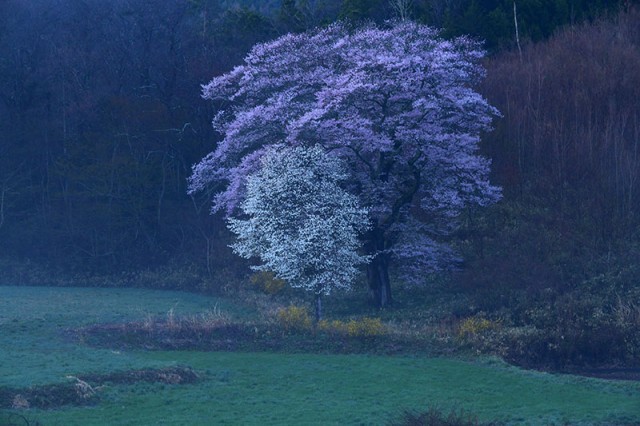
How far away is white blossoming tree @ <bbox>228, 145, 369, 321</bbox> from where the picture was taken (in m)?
26.6

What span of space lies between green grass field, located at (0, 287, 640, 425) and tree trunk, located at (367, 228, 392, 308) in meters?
8.32

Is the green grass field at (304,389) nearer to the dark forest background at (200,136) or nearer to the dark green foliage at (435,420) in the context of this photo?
the dark green foliage at (435,420)

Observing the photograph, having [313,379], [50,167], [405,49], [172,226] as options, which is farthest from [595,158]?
[50,167]

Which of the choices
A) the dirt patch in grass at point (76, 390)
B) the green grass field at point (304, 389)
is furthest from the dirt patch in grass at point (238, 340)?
the dirt patch in grass at point (76, 390)

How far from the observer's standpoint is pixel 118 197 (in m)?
44.8

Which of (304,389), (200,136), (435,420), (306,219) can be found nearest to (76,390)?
(304,389)

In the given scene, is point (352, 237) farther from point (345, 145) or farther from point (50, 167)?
point (50, 167)

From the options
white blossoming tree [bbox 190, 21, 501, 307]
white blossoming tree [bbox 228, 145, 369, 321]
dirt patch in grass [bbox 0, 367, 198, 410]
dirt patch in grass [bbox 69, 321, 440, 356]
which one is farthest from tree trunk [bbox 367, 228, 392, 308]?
dirt patch in grass [bbox 0, 367, 198, 410]

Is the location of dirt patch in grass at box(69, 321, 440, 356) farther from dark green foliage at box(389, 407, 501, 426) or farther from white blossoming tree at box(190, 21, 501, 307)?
dark green foliage at box(389, 407, 501, 426)

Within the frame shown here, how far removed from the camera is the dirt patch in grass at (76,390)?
16203 millimetres

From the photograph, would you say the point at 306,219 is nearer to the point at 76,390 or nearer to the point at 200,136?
the point at 76,390

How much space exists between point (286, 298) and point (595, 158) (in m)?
13.1

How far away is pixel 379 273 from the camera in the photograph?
101 feet

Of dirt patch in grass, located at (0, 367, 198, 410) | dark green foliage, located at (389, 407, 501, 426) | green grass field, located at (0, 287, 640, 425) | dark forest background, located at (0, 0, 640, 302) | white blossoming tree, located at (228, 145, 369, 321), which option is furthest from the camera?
dark forest background, located at (0, 0, 640, 302)
